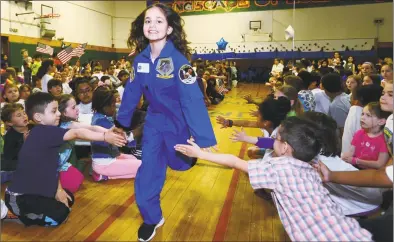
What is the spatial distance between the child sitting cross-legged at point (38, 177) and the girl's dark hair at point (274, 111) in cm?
173

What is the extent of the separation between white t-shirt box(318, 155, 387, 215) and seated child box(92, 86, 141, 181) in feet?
6.86

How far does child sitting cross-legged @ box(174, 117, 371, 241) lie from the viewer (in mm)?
1670

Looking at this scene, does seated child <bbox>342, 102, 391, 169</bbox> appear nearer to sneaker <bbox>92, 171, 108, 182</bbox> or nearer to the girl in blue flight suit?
the girl in blue flight suit

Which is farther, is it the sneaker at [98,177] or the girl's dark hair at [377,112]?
the sneaker at [98,177]

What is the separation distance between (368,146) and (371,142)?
4 cm

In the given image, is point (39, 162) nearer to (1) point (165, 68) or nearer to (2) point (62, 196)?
(2) point (62, 196)

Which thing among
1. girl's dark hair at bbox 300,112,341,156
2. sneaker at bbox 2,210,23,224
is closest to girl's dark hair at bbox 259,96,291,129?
girl's dark hair at bbox 300,112,341,156

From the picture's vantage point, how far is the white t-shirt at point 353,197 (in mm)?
2408

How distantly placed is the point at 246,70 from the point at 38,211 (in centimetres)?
1891

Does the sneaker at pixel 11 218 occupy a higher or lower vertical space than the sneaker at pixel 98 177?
lower

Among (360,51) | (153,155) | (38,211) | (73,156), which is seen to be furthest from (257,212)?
(360,51)

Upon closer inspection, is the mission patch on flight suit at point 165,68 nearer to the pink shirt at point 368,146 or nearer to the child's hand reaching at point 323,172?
the child's hand reaching at point 323,172

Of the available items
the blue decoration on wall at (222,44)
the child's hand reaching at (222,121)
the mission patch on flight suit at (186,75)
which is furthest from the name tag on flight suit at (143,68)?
the blue decoration on wall at (222,44)

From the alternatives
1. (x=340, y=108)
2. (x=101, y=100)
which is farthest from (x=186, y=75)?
(x=340, y=108)
